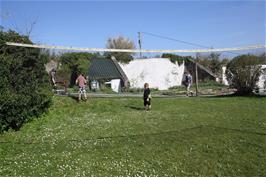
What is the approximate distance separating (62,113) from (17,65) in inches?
153

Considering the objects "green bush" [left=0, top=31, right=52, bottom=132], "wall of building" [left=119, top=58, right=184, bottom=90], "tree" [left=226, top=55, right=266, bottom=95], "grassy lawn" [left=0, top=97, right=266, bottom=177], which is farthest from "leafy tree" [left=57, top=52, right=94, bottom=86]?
"grassy lawn" [left=0, top=97, right=266, bottom=177]

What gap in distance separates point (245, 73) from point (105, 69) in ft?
71.0

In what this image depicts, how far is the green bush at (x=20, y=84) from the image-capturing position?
14470mm

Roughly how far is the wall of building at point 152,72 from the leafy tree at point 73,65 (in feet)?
17.4

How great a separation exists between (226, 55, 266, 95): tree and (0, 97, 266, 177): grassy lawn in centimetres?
967

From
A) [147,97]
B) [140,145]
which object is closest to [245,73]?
[147,97]

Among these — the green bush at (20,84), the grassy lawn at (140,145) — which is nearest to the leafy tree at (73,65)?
the green bush at (20,84)

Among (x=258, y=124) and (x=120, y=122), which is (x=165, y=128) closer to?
(x=120, y=122)

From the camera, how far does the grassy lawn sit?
9.24m

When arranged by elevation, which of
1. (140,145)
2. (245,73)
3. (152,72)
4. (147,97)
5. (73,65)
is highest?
(73,65)

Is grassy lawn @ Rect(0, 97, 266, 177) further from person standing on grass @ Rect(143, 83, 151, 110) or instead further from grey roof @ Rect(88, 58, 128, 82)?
grey roof @ Rect(88, 58, 128, 82)

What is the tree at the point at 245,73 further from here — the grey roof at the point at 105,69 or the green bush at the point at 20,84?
the grey roof at the point at 105,69

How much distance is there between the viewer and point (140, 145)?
11.3 meters

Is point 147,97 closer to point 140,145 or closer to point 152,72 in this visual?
point 140,145
